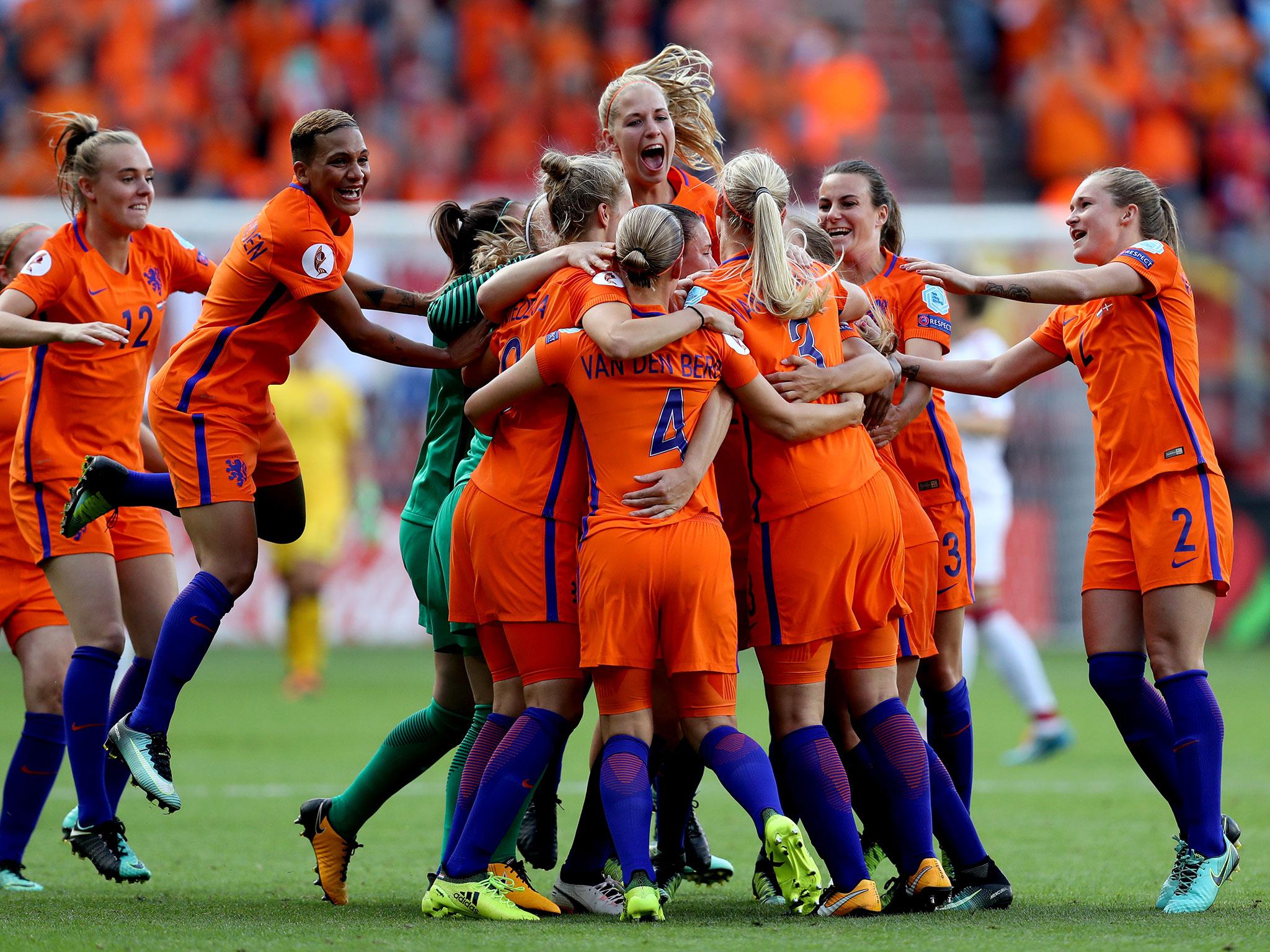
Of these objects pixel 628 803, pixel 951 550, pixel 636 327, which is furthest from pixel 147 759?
pixel 951 550

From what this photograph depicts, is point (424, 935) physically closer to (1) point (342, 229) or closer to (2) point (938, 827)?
(2) point (938, 827)

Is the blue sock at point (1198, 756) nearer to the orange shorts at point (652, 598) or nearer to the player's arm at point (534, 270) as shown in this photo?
the orange shorts at point (652, 598)

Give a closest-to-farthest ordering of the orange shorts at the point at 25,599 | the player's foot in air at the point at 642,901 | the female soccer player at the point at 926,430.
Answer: the player's foot in air at the point at 642,901 → the female soccer player at the point at 926,430 → the orange shorts at the point at 25,599

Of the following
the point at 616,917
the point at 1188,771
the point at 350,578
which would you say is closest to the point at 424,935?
the point at 616,917

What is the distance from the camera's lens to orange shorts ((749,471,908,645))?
4715 mm

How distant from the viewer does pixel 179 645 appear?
17.2ft

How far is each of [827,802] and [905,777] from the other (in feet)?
0.89

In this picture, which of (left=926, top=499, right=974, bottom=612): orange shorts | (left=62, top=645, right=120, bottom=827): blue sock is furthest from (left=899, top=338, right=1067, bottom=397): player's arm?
(left=62, top=645, right=120, bottom=827): blue sock

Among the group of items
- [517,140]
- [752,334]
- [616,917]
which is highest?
[517,140]

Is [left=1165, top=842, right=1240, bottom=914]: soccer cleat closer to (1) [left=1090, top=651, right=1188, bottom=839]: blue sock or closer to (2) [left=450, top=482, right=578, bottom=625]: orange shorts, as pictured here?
(1) [left=1090, top=651, right=1188, bottom=839]: blue sock

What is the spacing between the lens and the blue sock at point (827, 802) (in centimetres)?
464

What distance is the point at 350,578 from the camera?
14.3 metres

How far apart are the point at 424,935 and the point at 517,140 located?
43.8 ft

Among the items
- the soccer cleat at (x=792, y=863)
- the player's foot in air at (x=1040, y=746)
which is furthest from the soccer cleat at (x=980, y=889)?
the player's foot in air at (x=1040, y=746)
